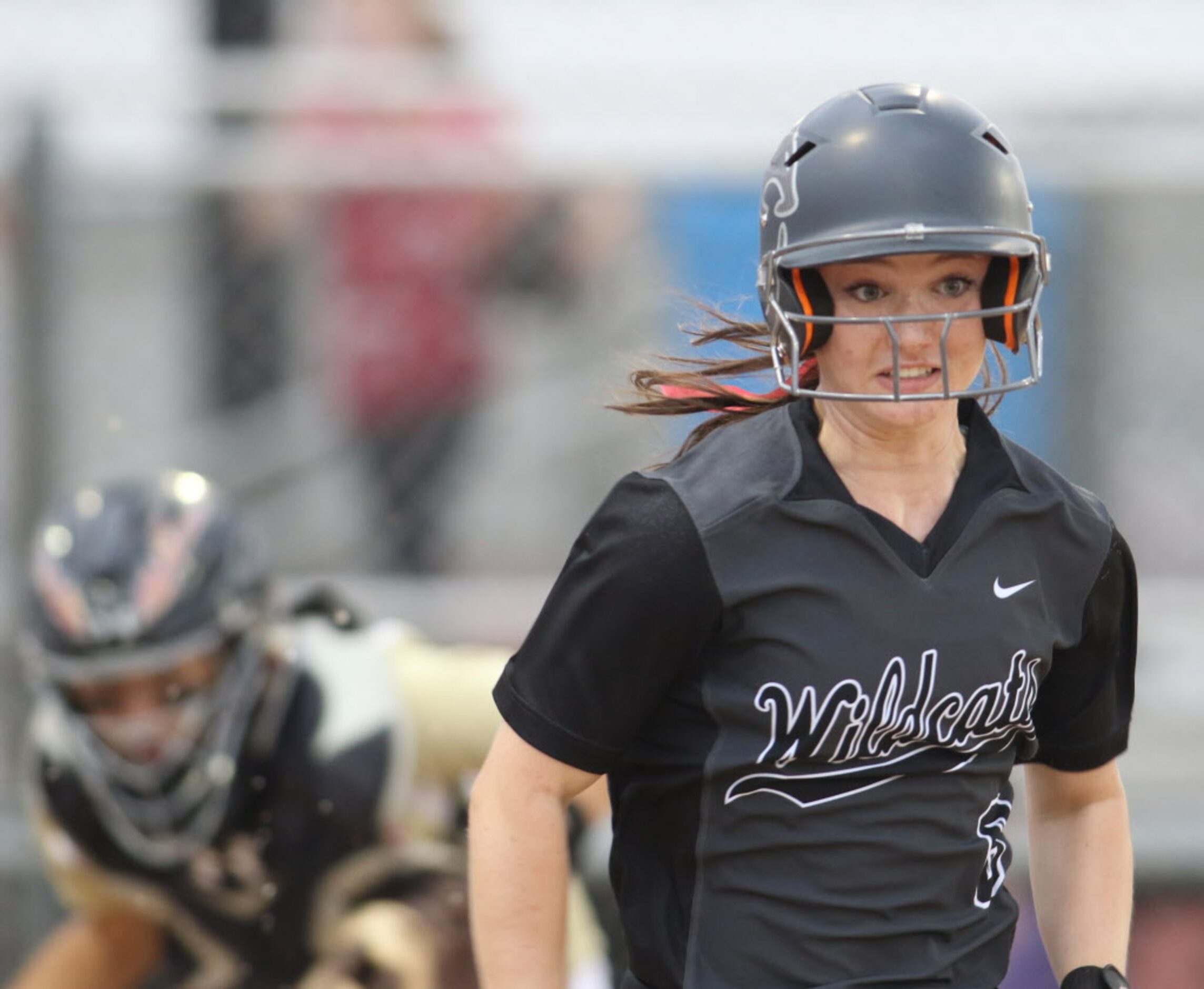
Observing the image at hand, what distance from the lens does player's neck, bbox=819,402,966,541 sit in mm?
2535

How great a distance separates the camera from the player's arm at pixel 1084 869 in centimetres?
280

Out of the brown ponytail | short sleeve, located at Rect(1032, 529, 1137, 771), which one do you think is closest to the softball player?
short sleeve, located at Rect(1032, 529, 1137, 771)

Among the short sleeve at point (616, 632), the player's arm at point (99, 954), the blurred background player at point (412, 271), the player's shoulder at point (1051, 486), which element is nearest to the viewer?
the short sleeve at point (616, 632)

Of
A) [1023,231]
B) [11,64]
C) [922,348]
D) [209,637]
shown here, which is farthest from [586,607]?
[11,64]

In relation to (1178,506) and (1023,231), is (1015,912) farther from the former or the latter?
(1178,506)

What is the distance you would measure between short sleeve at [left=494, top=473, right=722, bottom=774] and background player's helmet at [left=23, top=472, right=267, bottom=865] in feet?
5.94

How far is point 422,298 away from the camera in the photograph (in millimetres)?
5379

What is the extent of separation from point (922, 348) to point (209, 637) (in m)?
2.20

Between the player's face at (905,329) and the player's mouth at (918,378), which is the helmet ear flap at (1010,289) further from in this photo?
the player's mouth at (918,378)

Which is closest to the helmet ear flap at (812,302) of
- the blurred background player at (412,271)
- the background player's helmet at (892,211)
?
the background player's helmet at (892,211)

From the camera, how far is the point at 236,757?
4098 mm

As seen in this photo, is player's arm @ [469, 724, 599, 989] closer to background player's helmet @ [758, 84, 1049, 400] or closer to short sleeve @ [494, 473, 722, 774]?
short sleeve @ [494, 473, 722, 774]

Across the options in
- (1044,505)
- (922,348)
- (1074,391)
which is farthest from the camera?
(1074,391)

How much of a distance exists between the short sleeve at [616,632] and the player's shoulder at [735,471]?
0.08ft
